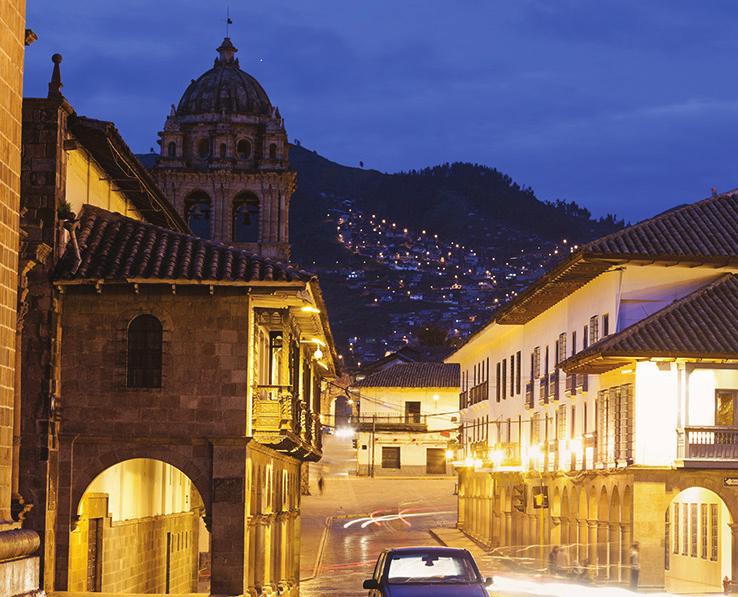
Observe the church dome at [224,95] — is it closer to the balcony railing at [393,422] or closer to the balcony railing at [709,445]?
the balcony railing at [393,422]

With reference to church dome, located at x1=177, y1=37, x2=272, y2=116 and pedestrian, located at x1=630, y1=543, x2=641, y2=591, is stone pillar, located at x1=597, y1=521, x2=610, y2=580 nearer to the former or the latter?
pedestrian, located at x1=630, y1=543, x2=641, y2=591

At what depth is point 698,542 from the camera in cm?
4334

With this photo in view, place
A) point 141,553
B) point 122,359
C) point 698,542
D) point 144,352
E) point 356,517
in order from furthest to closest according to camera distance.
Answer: point 356,517 < point 698,542 < point 141,553 < point 144,352 < point 122,359

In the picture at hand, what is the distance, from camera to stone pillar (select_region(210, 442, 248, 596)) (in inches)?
1106

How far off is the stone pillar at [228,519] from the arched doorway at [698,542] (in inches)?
580

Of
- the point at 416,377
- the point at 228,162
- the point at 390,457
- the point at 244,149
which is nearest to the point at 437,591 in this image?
the point at 228,162

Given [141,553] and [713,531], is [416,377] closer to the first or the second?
[713,531]

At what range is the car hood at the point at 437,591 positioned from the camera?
2130 centimetres

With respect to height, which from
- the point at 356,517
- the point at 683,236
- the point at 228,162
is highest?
the point at 228,162

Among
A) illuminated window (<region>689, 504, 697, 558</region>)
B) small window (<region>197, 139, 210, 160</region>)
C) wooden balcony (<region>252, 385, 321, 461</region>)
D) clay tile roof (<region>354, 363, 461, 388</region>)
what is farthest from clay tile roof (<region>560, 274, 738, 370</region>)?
clay tile roof (<region>354, 363, 461, 388</region>)

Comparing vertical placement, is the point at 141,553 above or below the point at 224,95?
below

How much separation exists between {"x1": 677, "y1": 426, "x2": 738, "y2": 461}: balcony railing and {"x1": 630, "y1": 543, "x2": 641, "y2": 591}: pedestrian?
2295mm

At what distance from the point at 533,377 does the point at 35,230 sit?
93.9 ft

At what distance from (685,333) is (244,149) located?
35.7 m
